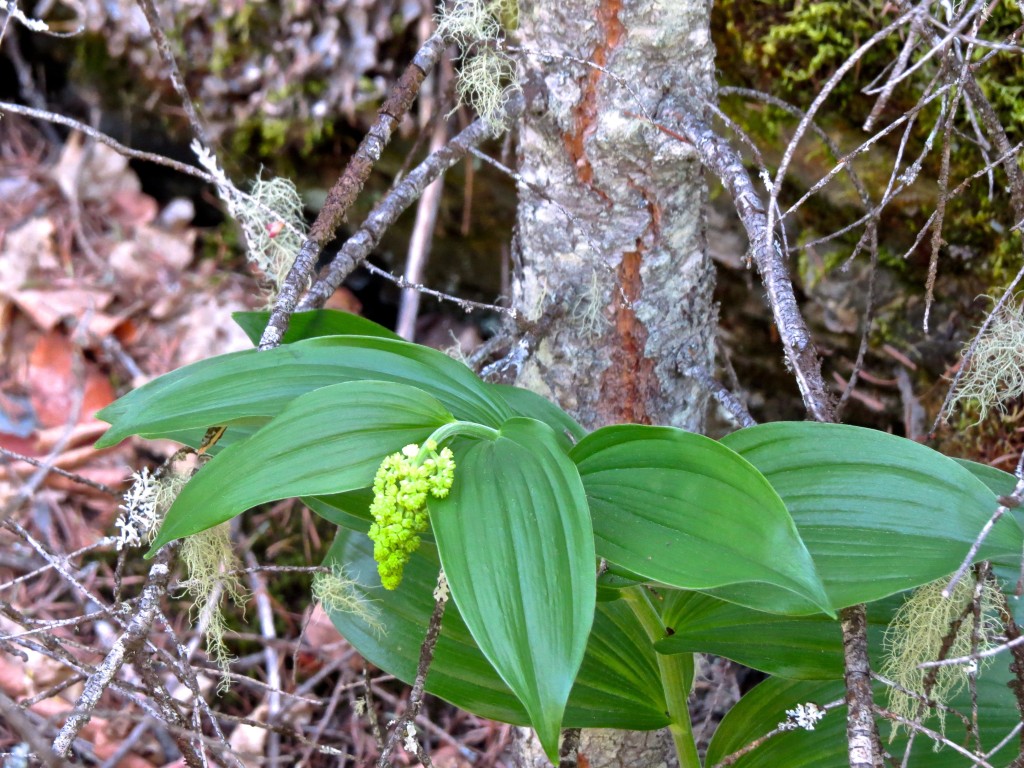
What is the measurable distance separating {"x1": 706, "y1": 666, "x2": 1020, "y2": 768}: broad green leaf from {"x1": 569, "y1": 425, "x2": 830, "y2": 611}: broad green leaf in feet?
1.11

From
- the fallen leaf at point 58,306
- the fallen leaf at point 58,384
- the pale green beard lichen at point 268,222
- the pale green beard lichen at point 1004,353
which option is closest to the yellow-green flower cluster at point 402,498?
the pale green beard lichen at point 268,222

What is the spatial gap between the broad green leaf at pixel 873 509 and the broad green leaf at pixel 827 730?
23 centimetres

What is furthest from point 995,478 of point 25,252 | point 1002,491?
point 25,252

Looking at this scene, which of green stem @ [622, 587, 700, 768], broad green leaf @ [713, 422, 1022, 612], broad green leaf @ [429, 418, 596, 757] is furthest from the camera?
green stem @ [622, 587, 700, 768]

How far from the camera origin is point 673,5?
3.39ft

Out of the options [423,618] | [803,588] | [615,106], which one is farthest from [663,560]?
[615,106]

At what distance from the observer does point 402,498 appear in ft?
2.31

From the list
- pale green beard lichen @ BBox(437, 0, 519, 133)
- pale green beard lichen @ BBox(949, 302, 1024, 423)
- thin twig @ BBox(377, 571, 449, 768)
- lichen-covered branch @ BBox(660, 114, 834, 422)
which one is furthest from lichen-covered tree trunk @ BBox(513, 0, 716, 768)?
thin twig @ BBox(377, 571, 449, 768)

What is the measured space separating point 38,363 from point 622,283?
5.22 feet

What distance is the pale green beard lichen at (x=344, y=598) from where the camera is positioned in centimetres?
104

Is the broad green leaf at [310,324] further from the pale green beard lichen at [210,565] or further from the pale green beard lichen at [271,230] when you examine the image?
the pale green beard lichen at [210,565]

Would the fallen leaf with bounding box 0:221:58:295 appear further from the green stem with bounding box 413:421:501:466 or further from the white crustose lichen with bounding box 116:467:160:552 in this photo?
the green stem with bounding box 413:421:501:466

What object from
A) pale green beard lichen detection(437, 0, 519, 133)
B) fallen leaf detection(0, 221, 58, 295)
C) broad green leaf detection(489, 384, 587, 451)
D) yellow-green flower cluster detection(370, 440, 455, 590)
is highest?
fallen leaf detection(0, 221, 58, 295)

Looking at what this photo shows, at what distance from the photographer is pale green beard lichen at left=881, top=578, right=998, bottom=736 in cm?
86
